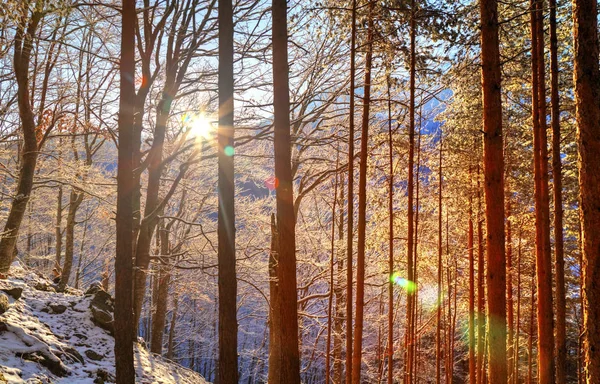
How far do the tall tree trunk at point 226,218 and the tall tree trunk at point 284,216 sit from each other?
706mm

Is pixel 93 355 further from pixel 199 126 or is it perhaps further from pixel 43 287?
pixel 199 126

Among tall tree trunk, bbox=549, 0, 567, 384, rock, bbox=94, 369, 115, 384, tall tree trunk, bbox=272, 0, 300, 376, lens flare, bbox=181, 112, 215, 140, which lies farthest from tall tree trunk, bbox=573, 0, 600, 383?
lens flare, bbox=181, 112, 215, 140

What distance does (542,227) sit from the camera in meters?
7.59

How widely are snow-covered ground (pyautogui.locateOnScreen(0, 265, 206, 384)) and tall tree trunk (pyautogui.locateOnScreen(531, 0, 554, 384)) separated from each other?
7660mm

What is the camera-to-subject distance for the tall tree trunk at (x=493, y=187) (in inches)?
216

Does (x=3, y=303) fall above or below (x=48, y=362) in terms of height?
above

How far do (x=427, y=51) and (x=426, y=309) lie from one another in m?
18.3

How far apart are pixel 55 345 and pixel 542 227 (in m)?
9.32

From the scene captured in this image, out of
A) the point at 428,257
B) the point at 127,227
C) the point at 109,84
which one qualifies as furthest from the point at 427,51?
the point at 109,84

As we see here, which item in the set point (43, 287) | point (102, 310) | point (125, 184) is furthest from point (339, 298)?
point (125, 184)

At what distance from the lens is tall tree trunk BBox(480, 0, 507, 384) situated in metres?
5.48

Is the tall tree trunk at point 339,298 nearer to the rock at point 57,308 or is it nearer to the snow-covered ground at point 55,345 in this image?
the snow-covered ground at point 55,345

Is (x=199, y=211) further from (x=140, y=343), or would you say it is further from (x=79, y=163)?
(x=140, y=343)

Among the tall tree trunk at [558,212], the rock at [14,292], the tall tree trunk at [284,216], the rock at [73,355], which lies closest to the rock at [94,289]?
the rock at [14,292]
